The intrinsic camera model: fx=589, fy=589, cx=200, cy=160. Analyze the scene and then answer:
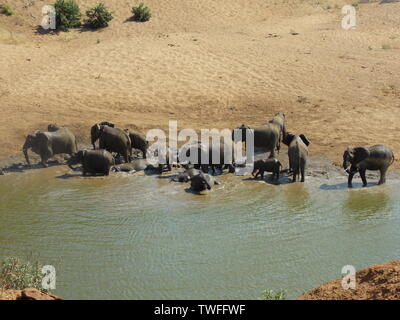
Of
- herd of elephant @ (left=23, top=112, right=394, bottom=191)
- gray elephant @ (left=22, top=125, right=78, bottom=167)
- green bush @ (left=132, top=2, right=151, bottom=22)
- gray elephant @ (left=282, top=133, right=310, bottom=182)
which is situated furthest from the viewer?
green bush @ (left=132, top=2, right=151, bottom=22)

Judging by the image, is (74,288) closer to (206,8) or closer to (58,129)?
(58,129)

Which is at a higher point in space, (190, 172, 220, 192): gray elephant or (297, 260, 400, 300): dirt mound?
(190, 172, 220, 192): gray elephant

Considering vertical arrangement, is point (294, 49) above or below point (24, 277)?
above

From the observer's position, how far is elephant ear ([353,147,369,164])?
13.7 m

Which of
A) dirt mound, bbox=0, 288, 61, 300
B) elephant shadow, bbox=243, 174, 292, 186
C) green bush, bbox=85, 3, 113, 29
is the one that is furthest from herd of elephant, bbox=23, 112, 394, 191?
green bush, bbox=85, 3, 113, 29

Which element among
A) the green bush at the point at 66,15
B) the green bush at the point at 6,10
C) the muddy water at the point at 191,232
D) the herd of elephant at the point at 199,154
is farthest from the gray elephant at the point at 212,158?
the green bush at the point at 6,10

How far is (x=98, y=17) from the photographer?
2945 cm

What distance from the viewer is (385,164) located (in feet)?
45.4

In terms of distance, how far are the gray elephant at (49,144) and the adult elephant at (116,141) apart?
887 millimetres

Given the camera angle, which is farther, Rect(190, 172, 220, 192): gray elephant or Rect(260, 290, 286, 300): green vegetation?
Rect(190, 172, 220, 192): gray elephant

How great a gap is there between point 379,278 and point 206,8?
93.3 feet

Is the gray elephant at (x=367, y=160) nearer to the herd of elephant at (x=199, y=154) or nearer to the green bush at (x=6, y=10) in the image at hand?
the herd of elephant at (x=199, y=154)

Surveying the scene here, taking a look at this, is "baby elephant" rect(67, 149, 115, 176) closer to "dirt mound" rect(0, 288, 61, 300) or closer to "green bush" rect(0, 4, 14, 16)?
"dirt mound" rect(0, 288, 61, 300)

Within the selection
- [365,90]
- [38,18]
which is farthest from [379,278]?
[38,18]
